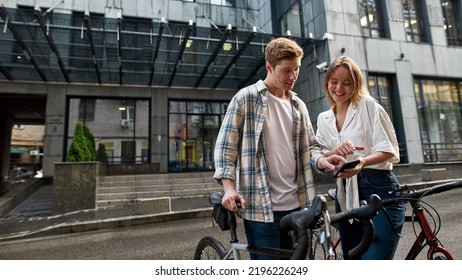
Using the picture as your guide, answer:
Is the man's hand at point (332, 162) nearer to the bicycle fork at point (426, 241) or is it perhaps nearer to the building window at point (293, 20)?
the bicycle fork at point (426, 241)

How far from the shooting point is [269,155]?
5.68 ft

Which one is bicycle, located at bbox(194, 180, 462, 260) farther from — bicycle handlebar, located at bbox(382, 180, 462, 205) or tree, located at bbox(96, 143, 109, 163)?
tree, located at bbox(96, 143, 109, 163)

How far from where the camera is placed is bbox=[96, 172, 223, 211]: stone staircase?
906 centimetres

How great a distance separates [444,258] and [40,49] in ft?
45.9

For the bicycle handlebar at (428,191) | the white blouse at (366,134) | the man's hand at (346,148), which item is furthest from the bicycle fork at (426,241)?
the man's hand at (346,148)

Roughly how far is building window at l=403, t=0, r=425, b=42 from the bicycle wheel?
15345mm

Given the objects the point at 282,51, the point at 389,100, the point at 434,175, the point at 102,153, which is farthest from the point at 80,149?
the point at 389,100

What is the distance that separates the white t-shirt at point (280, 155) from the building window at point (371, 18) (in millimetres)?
13209

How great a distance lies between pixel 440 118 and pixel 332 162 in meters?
15.8

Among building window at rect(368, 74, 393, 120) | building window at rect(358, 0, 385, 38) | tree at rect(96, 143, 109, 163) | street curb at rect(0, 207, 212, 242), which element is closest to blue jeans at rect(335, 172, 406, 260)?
street curb at rect(0, 207, 212, 242)

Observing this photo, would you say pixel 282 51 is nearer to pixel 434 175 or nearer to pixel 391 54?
pixel 434 175

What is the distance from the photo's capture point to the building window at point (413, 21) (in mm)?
13857
